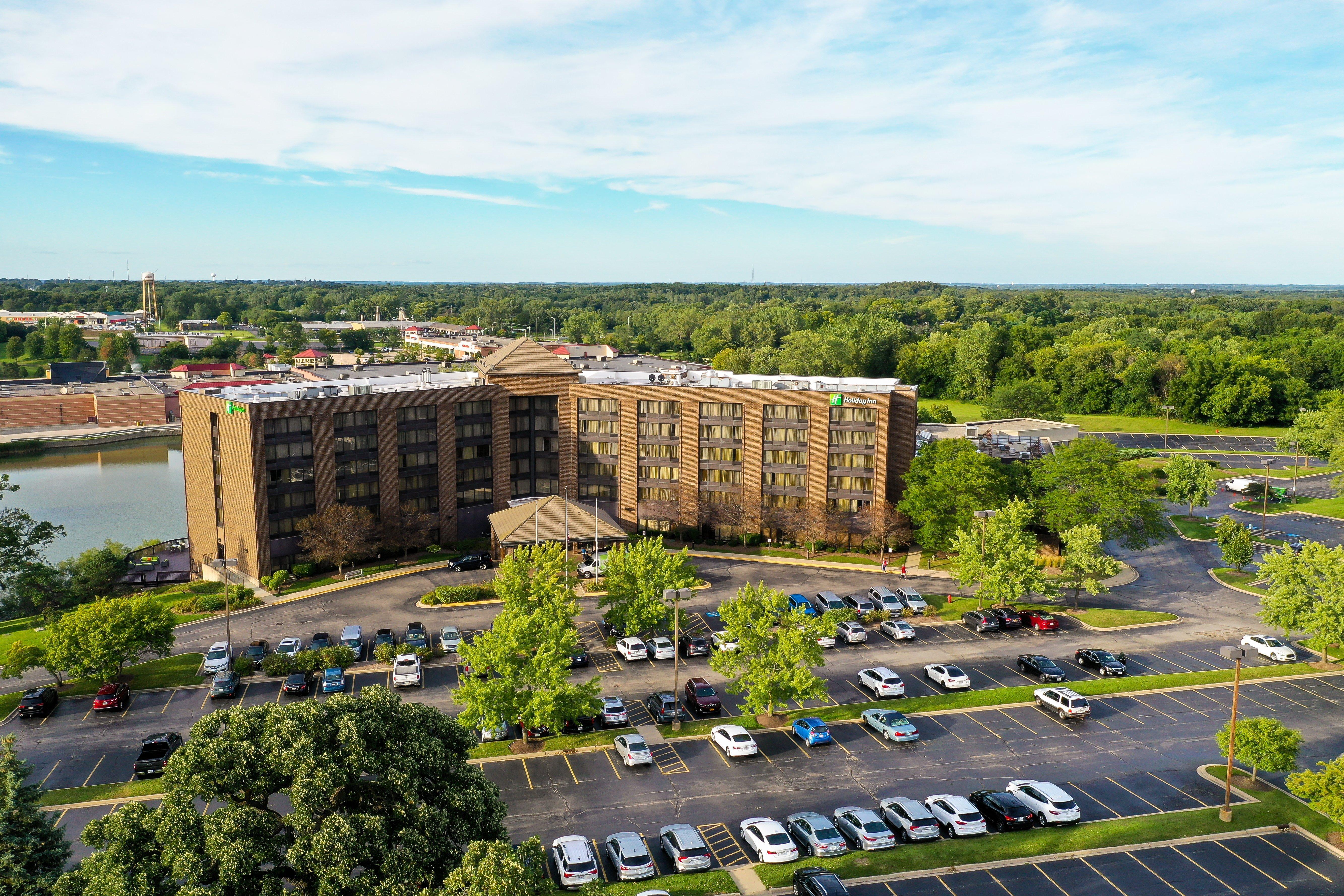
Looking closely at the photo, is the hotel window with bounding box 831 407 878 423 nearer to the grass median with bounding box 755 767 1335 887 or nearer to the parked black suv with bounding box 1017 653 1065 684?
the parked black suv with bounding box 1017 653 1065 684

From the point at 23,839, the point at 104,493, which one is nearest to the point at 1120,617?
the point at 23,839

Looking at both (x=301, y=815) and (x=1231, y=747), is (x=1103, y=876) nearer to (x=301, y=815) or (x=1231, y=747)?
(x=1231, y=747)

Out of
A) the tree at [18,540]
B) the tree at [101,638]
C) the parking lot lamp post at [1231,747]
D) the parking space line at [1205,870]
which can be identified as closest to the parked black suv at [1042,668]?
the parking lot lamp post at [1231,747]

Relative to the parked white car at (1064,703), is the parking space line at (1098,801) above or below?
below

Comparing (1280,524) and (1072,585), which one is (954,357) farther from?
(1072,585)

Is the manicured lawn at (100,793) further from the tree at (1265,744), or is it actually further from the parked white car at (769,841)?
the tree at (1265,744)

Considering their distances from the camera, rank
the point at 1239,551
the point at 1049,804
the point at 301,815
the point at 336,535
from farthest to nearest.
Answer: the point at 1239,551 → the point at 336,535 → the point at 1049,804 → the point at 301,815
